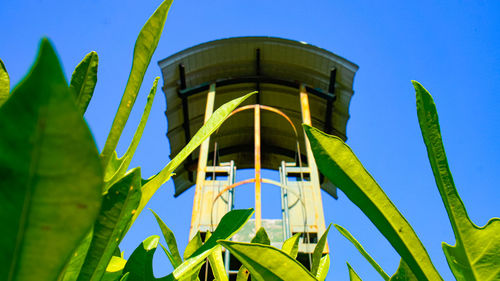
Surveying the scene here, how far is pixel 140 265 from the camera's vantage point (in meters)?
0.39

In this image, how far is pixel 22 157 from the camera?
0.51ft

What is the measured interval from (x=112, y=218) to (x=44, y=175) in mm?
117

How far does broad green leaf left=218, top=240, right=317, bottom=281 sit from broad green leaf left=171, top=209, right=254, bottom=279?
0.14 ft

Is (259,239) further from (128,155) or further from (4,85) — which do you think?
(4,85)

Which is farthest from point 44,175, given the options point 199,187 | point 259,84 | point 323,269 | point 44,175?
point 259,84

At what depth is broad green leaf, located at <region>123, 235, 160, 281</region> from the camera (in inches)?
14.8

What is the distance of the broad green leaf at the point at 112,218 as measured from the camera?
0.26 metres

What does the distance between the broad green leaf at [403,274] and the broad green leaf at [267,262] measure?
13 centimetres

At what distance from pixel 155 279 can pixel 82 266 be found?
12 cm

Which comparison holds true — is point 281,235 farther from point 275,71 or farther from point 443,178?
point 443,178

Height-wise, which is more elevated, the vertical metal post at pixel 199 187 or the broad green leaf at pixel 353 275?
the vertical metal post at pixel 199 187

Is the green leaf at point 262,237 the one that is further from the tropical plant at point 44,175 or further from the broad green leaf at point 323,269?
the tropical plant at point 44,175

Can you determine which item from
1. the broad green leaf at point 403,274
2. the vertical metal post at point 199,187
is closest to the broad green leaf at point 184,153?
the broad green leaf at point 403,274

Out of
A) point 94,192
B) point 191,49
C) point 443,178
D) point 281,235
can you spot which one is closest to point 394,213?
point 443,178
